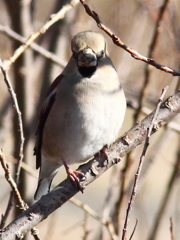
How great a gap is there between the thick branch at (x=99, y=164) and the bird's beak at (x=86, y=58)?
0.73 metres

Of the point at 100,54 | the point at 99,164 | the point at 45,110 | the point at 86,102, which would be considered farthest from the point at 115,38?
the point at 45,110

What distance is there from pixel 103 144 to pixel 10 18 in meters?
1.61

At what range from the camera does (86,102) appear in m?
3.67

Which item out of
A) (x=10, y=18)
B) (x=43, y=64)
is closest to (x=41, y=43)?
(x=43, y=64)

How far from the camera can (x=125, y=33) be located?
537cm

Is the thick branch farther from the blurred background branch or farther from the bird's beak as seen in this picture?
the blurred background branch

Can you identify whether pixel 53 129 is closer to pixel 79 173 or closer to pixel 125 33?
pixel 79 173

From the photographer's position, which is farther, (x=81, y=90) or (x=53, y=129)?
(x=53, y=129)

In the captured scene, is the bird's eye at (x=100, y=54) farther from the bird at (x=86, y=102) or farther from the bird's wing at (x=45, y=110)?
the bird's wing at (x=45, y=110)

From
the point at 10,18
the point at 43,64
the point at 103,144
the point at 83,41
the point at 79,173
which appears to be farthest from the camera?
the point at 43,64

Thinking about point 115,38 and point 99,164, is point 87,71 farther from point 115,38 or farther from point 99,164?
point 115,38

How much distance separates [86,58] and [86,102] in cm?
38

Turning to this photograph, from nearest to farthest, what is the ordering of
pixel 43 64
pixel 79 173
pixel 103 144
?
pixel 79 173 → pixel 103 144 → pixel 43 64

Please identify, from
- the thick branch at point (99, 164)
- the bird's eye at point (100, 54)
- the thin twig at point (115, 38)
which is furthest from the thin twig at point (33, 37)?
the thick branch at point (99, 164)
